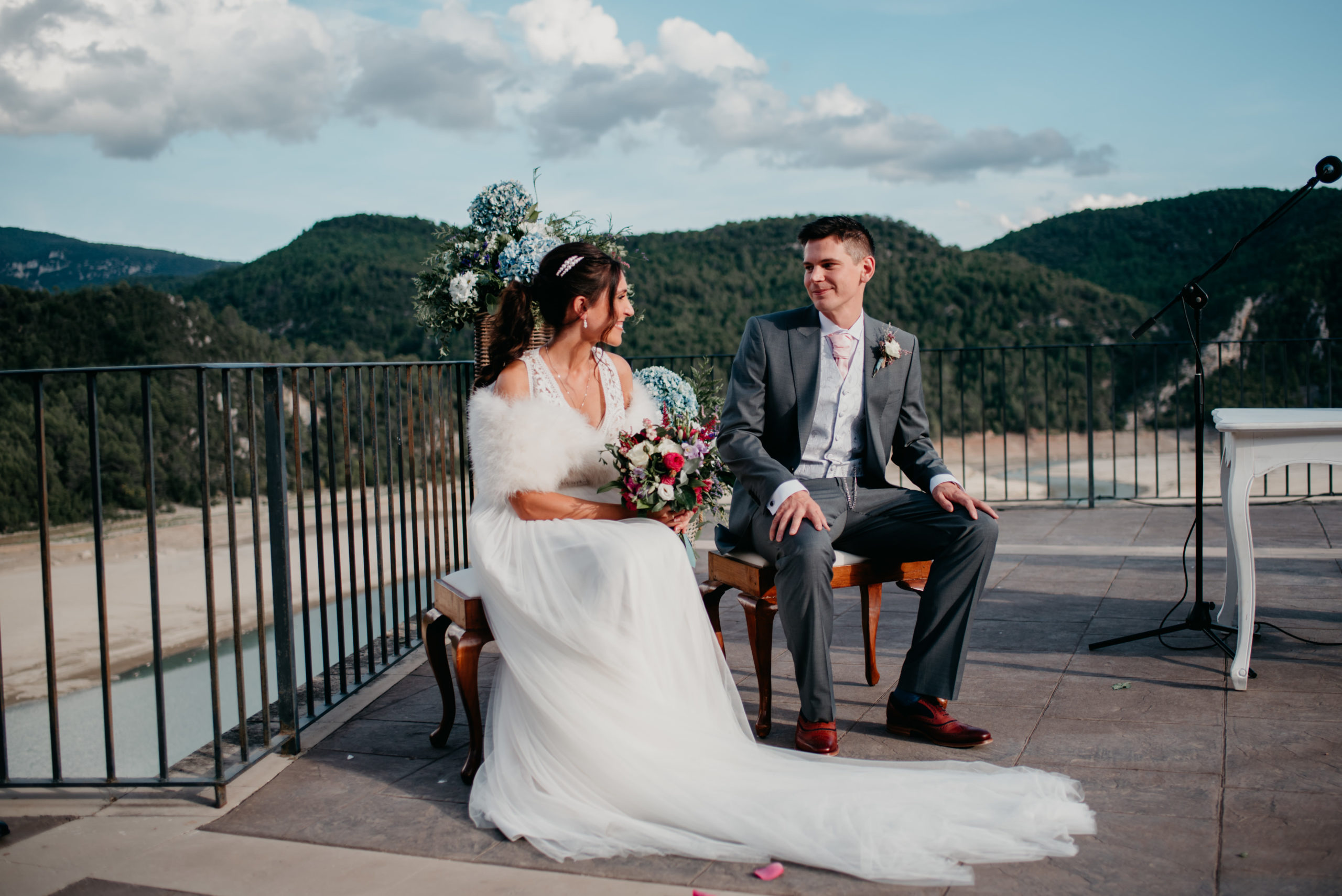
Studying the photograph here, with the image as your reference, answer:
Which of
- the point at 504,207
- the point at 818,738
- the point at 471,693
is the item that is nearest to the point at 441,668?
the point at 471,693

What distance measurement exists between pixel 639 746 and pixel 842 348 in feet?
4.70

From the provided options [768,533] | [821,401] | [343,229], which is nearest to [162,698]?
[768,533]

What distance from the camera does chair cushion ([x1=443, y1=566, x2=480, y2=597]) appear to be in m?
2.66

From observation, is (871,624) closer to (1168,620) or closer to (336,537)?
(1168,620)

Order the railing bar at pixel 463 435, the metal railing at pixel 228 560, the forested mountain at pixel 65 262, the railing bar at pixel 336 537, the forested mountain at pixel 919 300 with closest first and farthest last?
the metal railing at pixel 228 560, the railing bar at pixel 336 537, the railing bar at pixel 463 435, the forested mountain at pixel 919 300, the forested mountain at pixel 65 262

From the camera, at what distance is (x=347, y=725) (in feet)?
9.99

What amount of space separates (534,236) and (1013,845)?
9.07 feet

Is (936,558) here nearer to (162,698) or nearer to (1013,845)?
(1013,845)

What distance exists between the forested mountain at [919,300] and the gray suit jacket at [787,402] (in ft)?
61.1

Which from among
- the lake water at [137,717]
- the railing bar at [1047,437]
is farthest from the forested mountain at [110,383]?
→ the railing bar at [1047,437]

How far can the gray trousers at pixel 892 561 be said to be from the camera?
2617mm

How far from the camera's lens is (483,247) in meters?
4.01

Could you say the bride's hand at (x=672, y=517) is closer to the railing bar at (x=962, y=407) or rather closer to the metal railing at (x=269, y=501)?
the metal railing at (x=269, y=501)

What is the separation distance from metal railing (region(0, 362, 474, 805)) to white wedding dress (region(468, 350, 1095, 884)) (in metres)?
0.60
